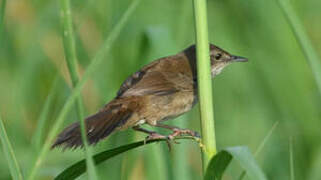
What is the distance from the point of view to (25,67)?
196 inches

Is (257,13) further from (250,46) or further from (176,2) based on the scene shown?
(176,2)

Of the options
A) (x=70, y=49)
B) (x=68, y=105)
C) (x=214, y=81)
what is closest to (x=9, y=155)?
(x=68, y=105)

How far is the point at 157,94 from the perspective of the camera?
386 cm

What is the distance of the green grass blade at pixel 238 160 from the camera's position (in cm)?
221

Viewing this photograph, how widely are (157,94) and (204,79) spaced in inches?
54.1

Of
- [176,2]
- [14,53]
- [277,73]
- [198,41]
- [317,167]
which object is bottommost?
[317,167]

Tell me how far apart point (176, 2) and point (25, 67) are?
1.48 metres

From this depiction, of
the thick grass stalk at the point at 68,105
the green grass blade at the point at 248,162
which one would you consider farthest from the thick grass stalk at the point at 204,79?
the thick grass stalk at the point at 68,105

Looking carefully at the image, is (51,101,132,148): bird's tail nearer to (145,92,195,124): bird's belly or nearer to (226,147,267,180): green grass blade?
(145,92,195,124): bird's belly

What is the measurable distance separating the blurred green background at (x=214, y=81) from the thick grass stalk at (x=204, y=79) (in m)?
1.53

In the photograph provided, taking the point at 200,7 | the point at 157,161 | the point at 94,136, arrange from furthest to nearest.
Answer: the point at 157,161 < the point at 94,136 < the point at 200,7

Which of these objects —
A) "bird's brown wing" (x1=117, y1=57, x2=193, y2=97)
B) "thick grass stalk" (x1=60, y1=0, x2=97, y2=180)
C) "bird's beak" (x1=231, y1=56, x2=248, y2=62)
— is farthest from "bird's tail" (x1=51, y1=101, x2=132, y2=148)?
"bird's beak" (x1=231, y1=56, x2=248, y2=62)

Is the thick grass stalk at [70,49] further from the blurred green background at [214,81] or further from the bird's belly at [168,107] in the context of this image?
the blurred green background at [214,81]

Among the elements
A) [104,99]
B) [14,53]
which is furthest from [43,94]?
[104,99]
